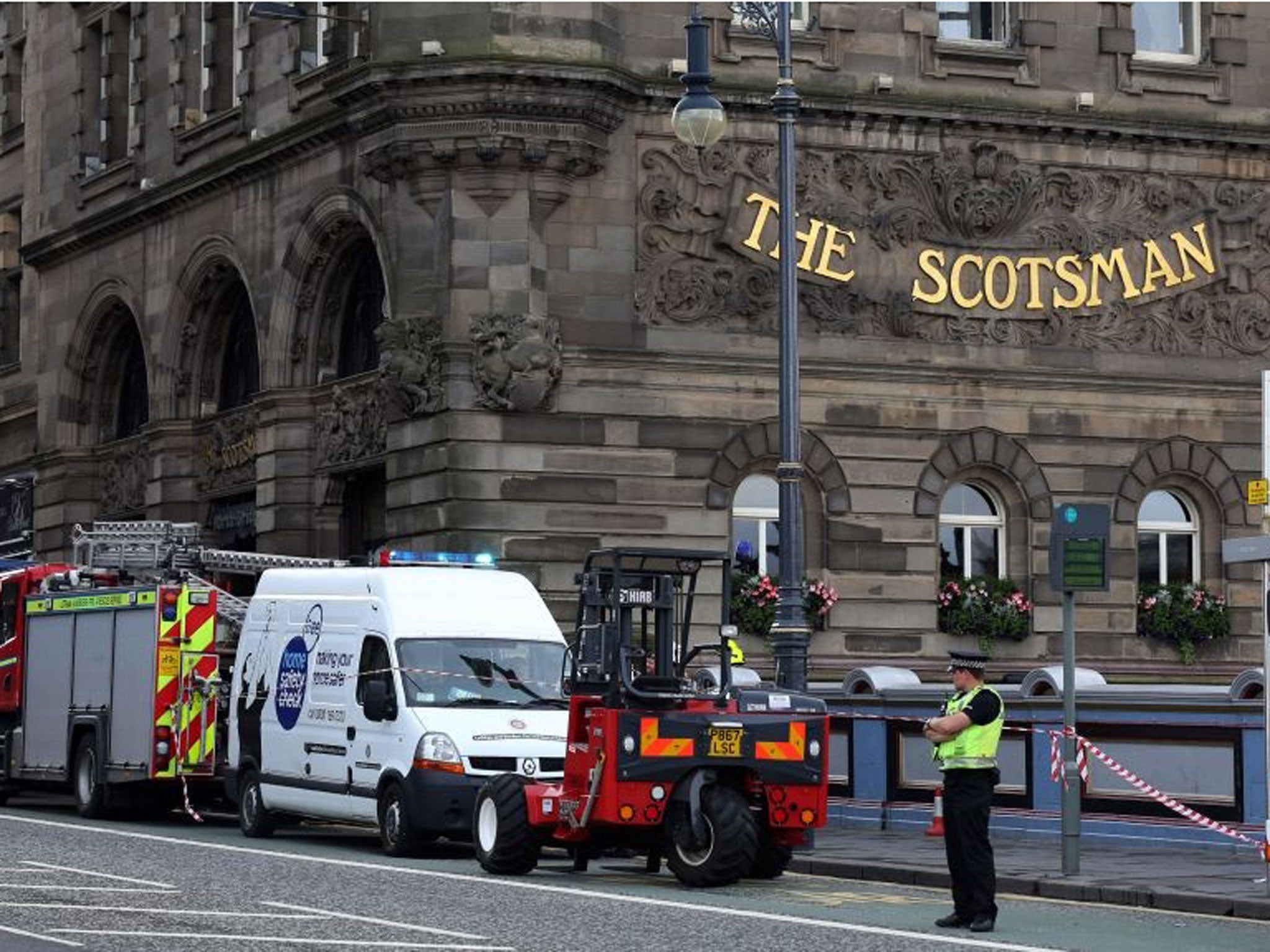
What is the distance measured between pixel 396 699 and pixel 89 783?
6865 millimetres

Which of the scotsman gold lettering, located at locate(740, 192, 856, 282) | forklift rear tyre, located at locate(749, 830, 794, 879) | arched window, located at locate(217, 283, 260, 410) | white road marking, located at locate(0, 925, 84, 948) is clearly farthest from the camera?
arched window, located at locate(217, 283, 260, 410)

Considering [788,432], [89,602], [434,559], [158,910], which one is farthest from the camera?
[89,602]

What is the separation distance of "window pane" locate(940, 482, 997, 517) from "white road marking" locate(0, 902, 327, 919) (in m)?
22.7

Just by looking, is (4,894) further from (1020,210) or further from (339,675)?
(1020,210)

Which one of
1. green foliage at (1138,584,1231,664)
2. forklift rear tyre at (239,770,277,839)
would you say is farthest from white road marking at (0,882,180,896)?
green foliage at (1138,584,1231,664)

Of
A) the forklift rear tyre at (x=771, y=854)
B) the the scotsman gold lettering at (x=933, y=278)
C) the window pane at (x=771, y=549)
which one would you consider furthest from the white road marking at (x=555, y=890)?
the the scotsman gold lettering at (x=933, y=278)

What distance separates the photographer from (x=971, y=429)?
40.0 m

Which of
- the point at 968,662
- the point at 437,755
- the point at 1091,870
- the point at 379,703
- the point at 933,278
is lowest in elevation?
the point at 1091,870

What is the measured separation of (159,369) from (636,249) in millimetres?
11616

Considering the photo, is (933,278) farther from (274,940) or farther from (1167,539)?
(274,940)

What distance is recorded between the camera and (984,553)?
40.4 m

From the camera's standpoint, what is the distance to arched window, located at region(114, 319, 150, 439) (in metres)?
49.7

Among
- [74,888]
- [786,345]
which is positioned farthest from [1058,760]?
[74,888]

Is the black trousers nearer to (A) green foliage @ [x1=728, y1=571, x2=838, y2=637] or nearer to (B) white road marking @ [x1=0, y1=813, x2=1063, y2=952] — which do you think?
(B) white road marking @ [x1=0, y1=813, x2=1063, y2=952]
